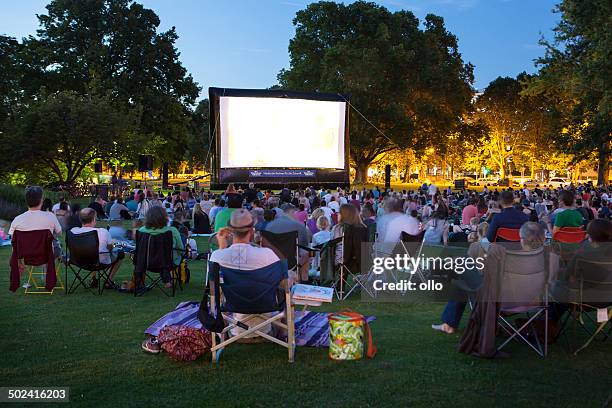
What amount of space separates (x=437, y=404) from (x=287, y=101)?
62.9 ft

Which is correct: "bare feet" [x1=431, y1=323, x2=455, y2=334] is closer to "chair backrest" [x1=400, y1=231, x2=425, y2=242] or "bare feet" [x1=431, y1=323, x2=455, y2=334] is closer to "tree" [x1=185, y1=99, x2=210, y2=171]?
"chair backrest" [x1=400, y1=231, x2=425, y2=242]

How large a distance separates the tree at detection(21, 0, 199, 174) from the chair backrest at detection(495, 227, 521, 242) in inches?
1074

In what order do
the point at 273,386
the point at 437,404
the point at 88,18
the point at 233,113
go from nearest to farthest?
the point at 437,404, the point at 273,386, the point at 233,113, the point at 88,18

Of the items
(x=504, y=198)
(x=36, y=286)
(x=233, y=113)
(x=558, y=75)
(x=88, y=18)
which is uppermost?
(x=88, y=18)

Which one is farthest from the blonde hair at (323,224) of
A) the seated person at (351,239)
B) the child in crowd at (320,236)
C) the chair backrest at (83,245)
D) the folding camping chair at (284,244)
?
the chair backrest at (83,245)

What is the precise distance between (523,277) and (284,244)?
2.84 meters

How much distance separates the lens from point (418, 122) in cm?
3794

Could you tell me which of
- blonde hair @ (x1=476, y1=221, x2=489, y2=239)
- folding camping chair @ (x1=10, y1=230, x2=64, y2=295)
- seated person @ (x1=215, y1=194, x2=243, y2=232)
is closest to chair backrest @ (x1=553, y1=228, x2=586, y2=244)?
blonde hair @ (x1=476, y1=221, x2=489, y2=239)

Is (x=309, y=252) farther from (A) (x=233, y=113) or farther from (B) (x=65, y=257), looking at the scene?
(A) (x=233, y=113)

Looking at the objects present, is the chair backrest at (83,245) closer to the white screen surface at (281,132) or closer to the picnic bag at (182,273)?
the picnic bag at (182,273)

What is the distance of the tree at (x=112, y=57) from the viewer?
103 feet

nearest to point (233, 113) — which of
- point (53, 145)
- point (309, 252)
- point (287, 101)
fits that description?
point (287, 101)

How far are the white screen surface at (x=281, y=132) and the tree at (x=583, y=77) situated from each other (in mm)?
9240

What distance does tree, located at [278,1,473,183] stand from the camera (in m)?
34.8
